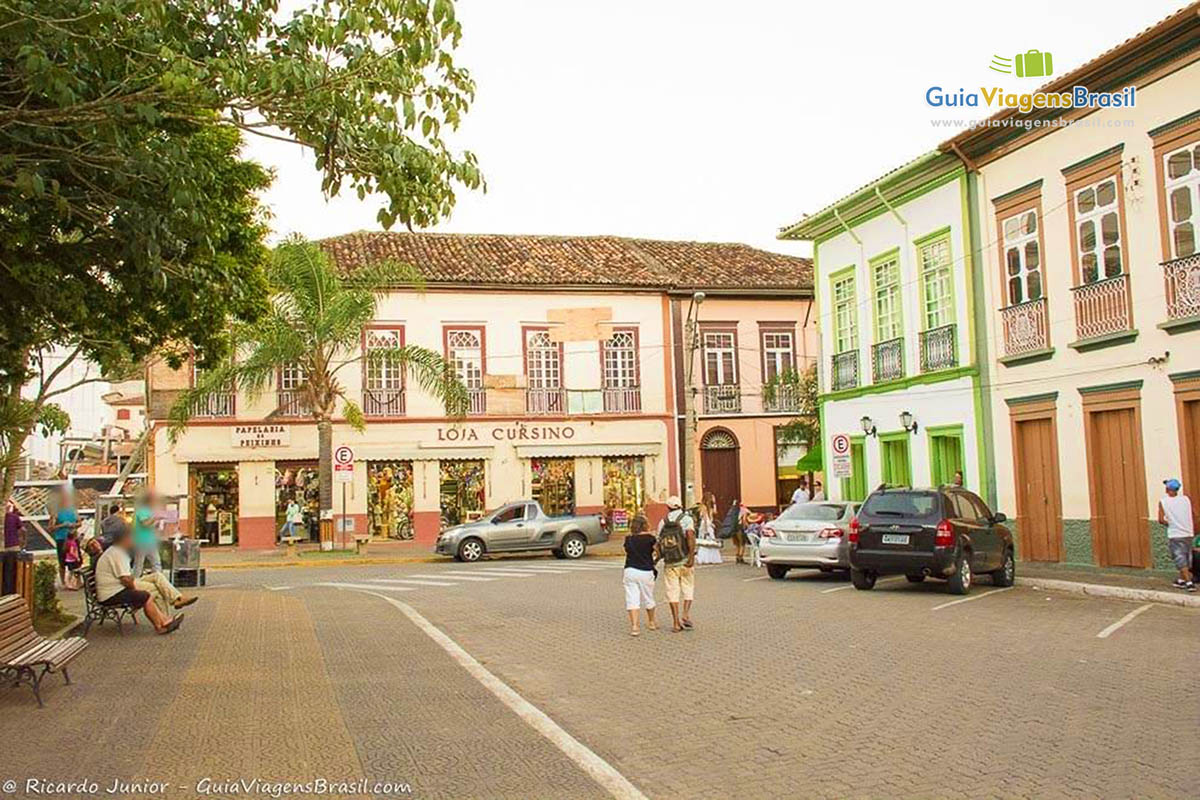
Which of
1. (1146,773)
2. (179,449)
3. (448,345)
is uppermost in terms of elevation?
(448,345)

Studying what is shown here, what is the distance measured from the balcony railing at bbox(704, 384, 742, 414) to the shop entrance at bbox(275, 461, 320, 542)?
43.9 feet

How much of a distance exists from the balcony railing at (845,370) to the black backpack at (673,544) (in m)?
16.1

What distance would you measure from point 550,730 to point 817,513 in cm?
1375

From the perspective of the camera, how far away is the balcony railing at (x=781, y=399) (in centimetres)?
4153

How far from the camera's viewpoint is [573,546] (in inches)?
1227

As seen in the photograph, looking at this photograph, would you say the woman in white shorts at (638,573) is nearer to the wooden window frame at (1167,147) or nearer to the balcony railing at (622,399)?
the wooden window frame at (1167,147)

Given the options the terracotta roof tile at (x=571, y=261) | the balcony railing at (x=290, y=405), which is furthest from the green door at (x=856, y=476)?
the balcony railing at (x=290, y=405)

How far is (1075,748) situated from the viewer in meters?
7.59

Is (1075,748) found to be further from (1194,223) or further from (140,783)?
(1194,223)

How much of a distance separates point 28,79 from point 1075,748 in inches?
329

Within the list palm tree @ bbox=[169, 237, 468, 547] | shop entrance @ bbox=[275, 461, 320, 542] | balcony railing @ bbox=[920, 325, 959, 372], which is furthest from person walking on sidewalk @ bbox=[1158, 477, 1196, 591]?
shop entrance @ bbox=[275, 461, 320, 542]

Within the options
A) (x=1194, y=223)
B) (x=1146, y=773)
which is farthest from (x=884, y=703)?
(x=1194, y=223)

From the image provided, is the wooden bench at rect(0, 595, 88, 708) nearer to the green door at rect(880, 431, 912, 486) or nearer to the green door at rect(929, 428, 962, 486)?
the green door at rect(929, 428, 962, 486)

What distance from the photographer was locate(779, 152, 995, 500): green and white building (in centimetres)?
2461
